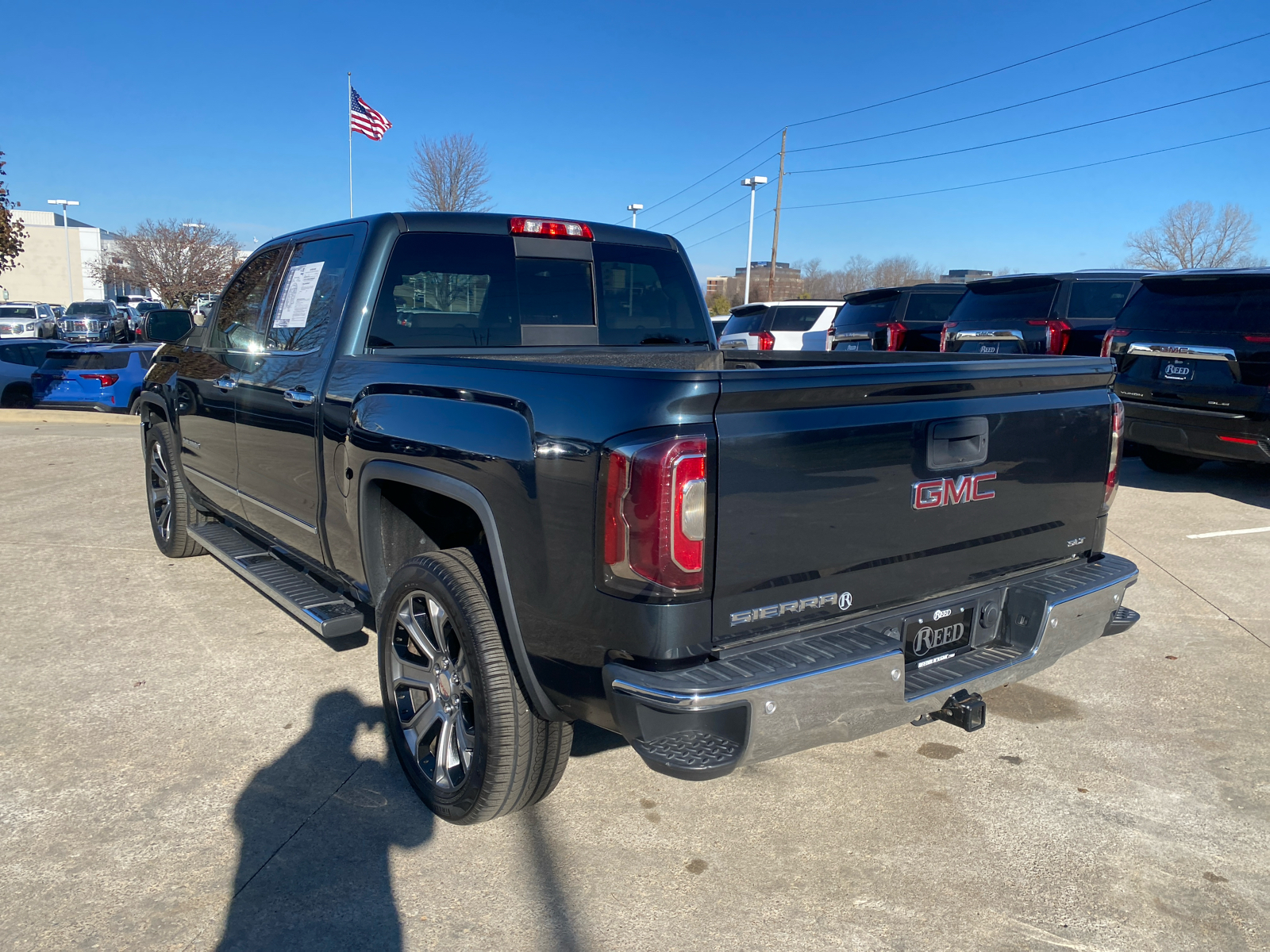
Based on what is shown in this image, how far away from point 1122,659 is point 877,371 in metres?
2.91

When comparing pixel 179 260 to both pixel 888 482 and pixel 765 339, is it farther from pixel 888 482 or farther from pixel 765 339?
pixel 888 482

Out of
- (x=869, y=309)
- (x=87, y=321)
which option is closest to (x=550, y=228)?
(x=869, y=309)

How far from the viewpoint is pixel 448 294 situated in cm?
383

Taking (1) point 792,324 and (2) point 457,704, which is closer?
(2) point 457,704

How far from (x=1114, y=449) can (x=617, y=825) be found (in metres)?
2.24

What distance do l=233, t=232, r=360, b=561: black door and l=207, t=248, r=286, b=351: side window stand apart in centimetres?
20

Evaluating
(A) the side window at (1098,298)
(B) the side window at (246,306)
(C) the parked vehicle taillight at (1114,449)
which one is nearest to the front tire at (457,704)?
(B) the side window at (246,306)

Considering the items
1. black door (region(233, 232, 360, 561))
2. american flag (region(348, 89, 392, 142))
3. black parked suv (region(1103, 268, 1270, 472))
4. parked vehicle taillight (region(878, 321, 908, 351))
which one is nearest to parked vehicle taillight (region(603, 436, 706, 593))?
black door (region(233, 232, 360, 561))

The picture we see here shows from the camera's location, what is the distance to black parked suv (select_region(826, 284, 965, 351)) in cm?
1288

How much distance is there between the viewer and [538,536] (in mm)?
2471

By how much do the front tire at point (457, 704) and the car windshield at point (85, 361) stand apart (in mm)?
13071

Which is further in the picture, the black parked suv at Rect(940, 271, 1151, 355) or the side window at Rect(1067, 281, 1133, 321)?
the side window at Rect(1067, 281, 1133, 321)

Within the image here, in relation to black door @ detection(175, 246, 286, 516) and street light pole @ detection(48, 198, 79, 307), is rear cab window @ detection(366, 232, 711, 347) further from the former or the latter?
street light pole @ detection(48, 198, 79, 307)

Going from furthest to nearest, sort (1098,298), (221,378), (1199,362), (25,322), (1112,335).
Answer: (25,322)
(1098,298)
(1112,335)
(1199,362)
(221,378)
